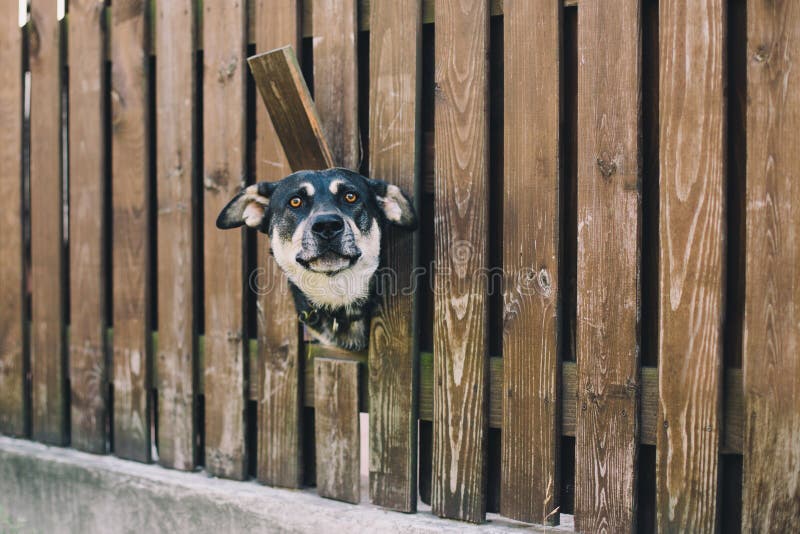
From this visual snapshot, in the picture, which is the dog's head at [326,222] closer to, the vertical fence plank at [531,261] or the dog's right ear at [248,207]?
the dog's right ear at [248,207]

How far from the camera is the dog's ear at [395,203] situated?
271 centimetres

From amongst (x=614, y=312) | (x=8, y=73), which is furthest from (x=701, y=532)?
(x=8, y=73)

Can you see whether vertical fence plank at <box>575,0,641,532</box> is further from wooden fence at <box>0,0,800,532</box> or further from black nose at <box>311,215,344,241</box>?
black nose at <box>311,215,344,241</box>

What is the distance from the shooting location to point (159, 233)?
341 centimetres

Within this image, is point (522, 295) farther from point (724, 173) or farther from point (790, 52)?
point (790, 52)

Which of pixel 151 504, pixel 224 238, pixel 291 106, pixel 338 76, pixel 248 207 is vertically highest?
pixel 338 76

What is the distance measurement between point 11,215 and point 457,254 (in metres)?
2.62

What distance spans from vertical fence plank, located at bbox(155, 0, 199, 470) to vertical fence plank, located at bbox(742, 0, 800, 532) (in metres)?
2.37

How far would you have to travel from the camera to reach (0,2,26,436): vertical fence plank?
3840mm

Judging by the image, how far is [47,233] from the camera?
3.78 m

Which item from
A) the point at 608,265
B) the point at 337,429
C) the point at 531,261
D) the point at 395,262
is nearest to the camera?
the point at 608,265

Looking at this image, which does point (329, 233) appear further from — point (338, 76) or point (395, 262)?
point (338, 76)

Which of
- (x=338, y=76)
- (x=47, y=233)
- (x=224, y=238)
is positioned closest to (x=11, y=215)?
(x=47, y=233)

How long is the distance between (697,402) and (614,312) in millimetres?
404
